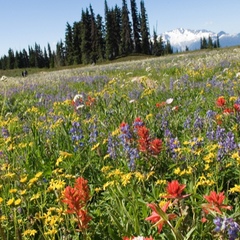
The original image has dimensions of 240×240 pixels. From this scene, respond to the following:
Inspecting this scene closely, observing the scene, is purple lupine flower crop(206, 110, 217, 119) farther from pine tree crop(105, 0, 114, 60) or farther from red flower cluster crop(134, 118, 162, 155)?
pine tree crop(105, 0, 114, 60)

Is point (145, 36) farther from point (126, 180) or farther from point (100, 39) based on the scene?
point (126, 180)

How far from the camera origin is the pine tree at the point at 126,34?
82.9 m

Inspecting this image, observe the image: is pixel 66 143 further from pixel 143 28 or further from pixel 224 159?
pixel 143 28

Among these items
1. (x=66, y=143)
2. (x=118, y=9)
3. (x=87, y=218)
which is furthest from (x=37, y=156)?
(x=118, y=9)

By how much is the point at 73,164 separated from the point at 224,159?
1413 mm

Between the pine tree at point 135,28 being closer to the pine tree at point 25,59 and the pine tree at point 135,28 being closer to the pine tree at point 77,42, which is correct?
the pine tree at point 77,42

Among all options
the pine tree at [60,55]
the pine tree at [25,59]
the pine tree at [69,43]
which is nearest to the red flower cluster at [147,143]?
the pine tree at [69,43]

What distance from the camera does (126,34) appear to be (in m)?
84.6

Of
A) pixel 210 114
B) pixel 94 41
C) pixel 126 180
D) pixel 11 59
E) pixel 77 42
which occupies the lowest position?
pixel 126 180

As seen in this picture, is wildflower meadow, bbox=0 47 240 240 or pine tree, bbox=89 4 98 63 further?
pine tree, bbox=89 4 98 63

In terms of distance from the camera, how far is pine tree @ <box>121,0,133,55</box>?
272 feet

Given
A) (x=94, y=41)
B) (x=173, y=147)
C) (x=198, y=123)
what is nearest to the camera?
(x=173, y=147)

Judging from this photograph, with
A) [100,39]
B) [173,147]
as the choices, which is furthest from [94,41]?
[173,147]

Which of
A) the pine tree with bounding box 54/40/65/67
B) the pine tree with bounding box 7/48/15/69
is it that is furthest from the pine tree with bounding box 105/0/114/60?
the pine tree with bounding box 7/48/15/69
